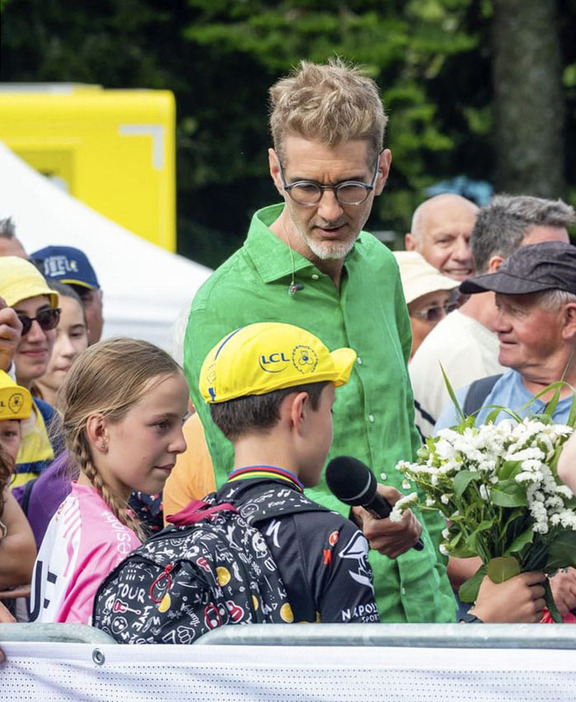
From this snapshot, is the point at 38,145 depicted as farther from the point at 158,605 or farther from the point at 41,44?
the point at 158,605

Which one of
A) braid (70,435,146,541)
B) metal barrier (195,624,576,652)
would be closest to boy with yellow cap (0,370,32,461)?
braid (70,435,146,541)

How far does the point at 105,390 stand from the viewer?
3.72 m

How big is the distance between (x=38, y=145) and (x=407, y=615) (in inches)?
328

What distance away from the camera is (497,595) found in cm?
324

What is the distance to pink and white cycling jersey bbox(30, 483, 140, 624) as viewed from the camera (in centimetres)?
331

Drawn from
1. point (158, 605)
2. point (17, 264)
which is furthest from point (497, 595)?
point (17, 264)

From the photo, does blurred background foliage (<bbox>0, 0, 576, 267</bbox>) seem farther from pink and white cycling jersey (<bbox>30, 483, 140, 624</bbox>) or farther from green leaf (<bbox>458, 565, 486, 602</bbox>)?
green leaf (<bbox>458, 565, 486, 602</bbox>)

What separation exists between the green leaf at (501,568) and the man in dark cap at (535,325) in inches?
51.3

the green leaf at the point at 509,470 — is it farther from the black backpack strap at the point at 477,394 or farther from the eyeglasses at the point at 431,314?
the eyeglasses at the point at 431,314

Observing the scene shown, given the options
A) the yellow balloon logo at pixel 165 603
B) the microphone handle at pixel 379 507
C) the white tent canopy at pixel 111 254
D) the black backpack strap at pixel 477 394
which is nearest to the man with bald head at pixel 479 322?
the black backpack strap at pixel 477 394

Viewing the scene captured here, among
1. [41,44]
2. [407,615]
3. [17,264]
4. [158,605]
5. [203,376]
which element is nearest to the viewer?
[158,605]

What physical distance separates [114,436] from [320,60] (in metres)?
14.4

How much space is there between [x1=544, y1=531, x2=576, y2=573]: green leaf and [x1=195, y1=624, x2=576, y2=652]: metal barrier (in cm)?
84

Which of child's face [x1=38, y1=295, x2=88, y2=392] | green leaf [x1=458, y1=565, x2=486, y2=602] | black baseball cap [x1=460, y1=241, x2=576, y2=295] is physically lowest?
child's face [x1=38, y1=295, x2=88, y2=392]
